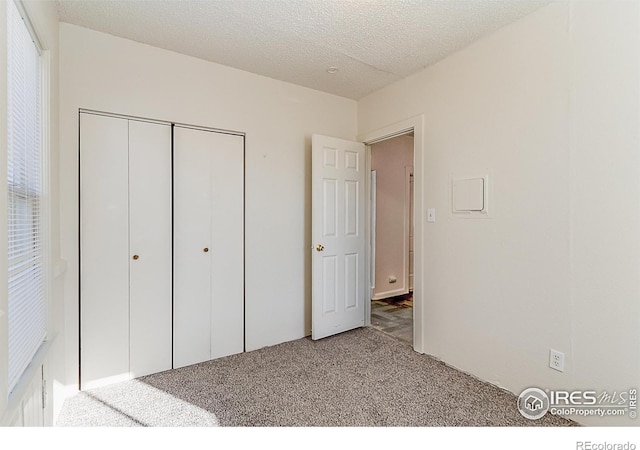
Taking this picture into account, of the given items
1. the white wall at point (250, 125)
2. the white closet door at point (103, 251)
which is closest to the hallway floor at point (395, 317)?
the white wall at point (250, 125)

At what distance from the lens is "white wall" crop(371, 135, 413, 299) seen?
478 cm

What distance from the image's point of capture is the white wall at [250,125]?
2.21 metres

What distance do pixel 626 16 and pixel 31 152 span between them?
3.10 m

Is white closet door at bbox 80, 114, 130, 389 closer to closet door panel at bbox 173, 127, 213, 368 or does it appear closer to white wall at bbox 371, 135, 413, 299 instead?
closet door panel at bbox 173, 127, 213, 368

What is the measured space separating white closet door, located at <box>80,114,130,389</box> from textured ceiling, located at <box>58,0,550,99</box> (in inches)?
27.6

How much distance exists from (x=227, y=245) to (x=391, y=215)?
2.84 m

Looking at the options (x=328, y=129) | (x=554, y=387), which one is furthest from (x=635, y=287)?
(x=328, y=129)

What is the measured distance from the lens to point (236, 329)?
289 centimetres

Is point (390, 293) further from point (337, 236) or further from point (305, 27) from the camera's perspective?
point (305, 27)

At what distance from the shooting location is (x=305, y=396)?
2158mm

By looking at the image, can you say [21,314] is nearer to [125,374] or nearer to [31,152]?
[31,152]

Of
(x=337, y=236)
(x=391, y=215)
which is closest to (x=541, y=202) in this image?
(x=337, y=236)

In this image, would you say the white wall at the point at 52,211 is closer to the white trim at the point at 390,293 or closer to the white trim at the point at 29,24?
the white trim at the point at 29,24

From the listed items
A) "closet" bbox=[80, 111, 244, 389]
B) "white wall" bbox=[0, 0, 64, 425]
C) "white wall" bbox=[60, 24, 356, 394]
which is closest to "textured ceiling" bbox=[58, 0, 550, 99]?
"white wall" bbox=[60, 24, 356, 394]
